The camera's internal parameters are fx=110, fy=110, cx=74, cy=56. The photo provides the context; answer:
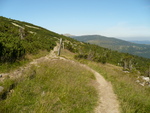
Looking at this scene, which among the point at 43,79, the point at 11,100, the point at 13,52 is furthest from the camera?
the point at 13,52

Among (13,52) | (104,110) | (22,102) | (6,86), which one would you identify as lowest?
(104,110)

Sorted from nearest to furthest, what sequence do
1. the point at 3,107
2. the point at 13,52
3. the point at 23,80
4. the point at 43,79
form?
the point at 3,107 → the point at 23,80 → the point at 43,79 → the point at 13,52

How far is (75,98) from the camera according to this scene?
21.0 feet

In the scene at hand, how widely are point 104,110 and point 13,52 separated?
10218mm

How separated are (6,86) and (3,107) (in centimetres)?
140

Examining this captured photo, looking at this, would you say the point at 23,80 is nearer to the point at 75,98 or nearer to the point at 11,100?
the point at 11,100

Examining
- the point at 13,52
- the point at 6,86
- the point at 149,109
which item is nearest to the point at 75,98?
the point at 6,86

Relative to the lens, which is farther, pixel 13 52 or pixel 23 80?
pixel 13 52

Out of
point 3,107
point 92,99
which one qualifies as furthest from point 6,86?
point 92,99

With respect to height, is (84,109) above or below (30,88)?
below

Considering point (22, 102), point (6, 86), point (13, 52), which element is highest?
point (13, 52)

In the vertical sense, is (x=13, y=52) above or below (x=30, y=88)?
above

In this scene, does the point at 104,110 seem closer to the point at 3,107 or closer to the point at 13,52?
the point at 3,107

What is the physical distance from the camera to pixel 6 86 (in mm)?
5605
